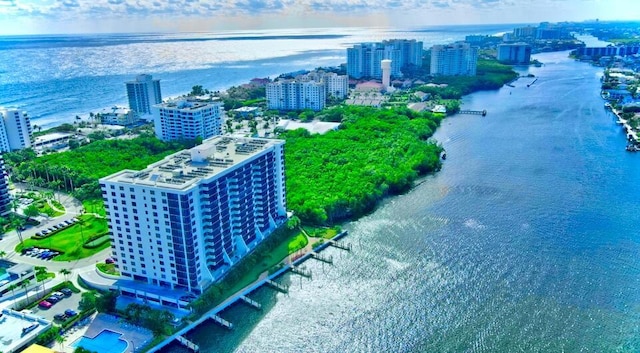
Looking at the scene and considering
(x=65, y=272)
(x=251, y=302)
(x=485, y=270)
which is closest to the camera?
(x=251, y=302)

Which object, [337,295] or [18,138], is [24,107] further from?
[337,295]

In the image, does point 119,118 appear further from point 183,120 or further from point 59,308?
point 59,308

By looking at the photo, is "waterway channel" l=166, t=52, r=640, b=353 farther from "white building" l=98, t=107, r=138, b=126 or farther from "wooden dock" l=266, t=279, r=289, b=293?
"white building" l=98, t=107, r=138, b=126

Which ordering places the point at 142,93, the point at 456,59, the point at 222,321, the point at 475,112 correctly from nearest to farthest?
the point at 222,321 < the point at 142,93 < the point at 475,112 < the point at 456,59

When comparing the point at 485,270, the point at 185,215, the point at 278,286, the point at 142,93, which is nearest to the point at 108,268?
the point at 185,215

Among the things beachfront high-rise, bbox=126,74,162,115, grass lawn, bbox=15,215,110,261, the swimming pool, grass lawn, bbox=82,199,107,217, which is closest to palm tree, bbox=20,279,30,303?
grass lawn, bbox=15,215,110,261

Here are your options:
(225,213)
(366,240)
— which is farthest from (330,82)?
(225,213)

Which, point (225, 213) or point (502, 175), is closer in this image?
point (225, 213)
